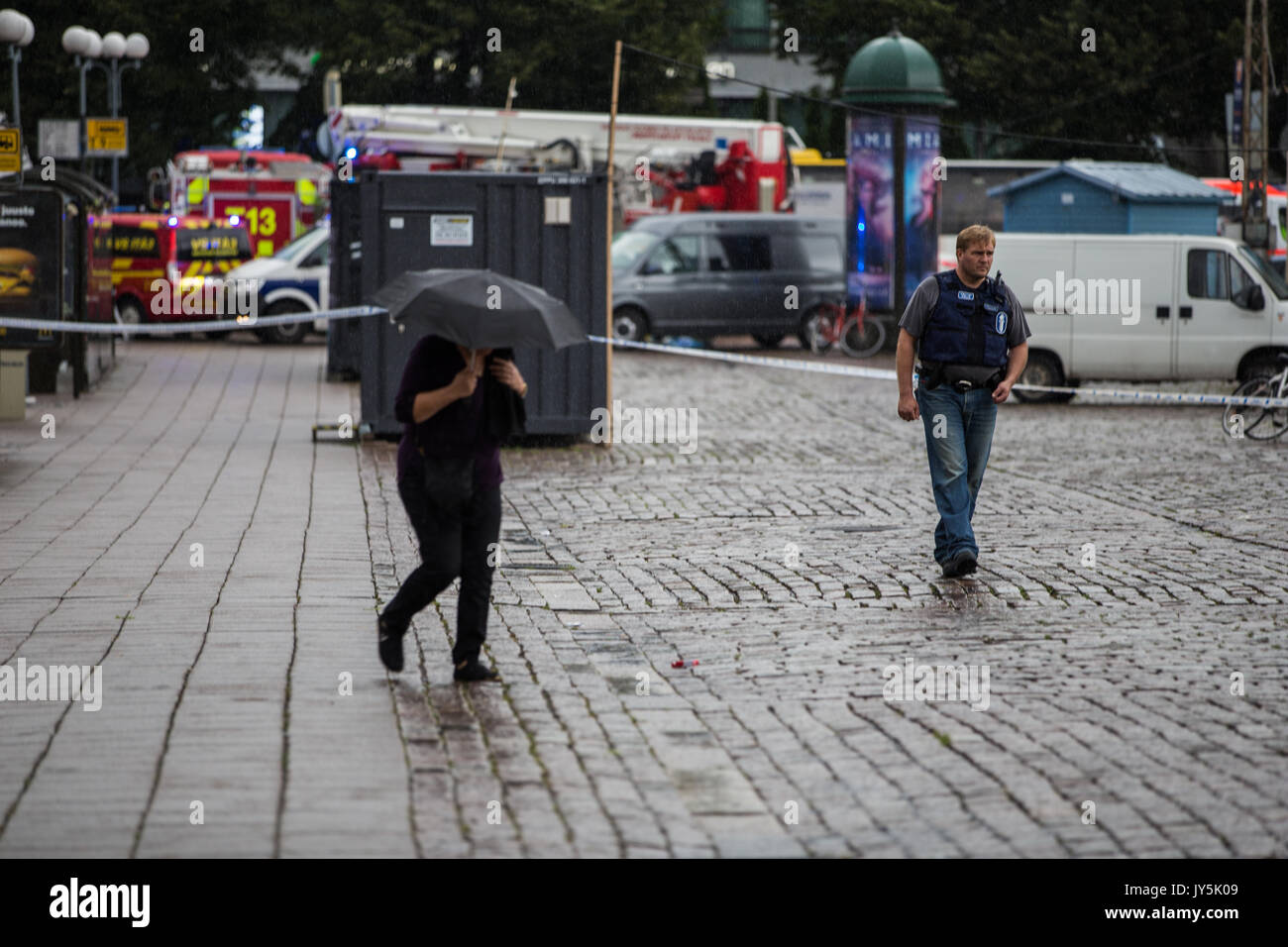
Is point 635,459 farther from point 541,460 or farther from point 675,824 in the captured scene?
point 675,824

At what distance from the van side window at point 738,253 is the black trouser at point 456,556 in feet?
76.6

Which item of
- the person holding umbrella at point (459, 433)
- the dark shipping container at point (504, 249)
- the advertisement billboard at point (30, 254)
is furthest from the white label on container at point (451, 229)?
the person holding umbrella at point (459, 433)

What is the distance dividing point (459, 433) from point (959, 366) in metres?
3.56

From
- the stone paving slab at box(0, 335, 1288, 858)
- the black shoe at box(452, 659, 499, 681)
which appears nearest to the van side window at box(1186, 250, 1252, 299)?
the stone paving slab at box(0, 335, 1288, 858)

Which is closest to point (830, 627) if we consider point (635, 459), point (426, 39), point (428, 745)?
point (428, 745)

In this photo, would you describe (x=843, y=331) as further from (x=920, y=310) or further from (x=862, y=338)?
(x=920, y=310)

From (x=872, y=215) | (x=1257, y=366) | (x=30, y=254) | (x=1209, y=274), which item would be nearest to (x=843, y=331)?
(x=872, y=215)

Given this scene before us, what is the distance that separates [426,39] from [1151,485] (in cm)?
3643

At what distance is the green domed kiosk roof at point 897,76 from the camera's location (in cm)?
3091

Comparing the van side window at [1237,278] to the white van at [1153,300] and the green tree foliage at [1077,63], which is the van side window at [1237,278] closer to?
the white van at [1153,300]

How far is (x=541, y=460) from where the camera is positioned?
15.6 metres

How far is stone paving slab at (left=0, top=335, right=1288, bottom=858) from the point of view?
5.48 metres

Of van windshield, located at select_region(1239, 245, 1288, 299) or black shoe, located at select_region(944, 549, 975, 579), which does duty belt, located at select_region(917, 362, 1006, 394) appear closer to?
black shoe, located at select_region(944, 549, 975, 579)

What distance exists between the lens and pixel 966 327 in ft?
32.5
